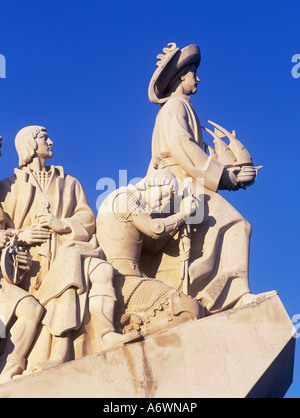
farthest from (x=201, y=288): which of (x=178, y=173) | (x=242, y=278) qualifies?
(x=178, y=173)

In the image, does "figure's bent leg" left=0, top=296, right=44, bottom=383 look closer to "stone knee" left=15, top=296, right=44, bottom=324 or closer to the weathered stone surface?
"stone knee" left=15, top=296, right=44, bottom=324

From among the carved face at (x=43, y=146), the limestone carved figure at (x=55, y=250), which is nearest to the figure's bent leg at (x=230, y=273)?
the limestone carved figure at (x=55, y=250)

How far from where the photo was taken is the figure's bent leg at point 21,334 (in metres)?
10.9

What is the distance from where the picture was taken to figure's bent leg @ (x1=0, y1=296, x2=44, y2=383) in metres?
10.9

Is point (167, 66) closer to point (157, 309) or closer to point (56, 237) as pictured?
point (56, 237)

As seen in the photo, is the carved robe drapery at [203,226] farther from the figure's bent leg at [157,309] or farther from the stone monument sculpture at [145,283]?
the figure's bent leg at [157,309]

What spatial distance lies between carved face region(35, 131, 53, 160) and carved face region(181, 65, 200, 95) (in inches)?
85.6

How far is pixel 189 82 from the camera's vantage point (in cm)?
1375

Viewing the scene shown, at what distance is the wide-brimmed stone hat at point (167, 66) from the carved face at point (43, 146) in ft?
5.71

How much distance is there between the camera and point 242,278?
12.5 m

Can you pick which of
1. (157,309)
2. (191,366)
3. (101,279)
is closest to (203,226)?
(157,309)

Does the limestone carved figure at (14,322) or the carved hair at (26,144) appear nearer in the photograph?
the limestone carved figure at (14,322)
